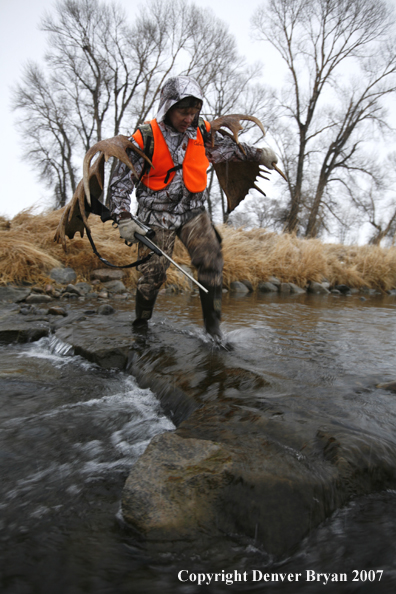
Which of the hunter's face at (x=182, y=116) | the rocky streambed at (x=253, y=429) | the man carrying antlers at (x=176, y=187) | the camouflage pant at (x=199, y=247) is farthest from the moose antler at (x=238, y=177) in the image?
the rocky streambed at (x=253, y=429)

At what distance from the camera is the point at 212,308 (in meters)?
3.18

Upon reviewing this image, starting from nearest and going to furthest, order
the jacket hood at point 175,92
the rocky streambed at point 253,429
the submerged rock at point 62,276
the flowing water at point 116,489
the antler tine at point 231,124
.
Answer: the flowing water at point 116,489 → the rocky streambed at point 253,429 → the jacket hood at point 175,92 → the antler tine at point 231,124 → the submerged rock at point 62,276

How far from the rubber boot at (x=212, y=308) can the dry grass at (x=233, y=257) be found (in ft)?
A: 15.5

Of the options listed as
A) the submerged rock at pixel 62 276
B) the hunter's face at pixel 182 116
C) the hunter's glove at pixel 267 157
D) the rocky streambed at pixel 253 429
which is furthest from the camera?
the submerged rock at pixel 62 276

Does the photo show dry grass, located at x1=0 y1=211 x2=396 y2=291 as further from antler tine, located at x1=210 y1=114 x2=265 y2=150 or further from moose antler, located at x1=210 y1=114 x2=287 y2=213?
antler tine, located at x1=210 y1=114 x2=265 y2=150

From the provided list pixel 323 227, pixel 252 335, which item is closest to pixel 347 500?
pixel 252 335

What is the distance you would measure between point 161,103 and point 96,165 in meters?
0.73

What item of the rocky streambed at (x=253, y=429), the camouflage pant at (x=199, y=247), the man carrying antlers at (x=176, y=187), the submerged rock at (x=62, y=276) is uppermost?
the man carrying antlers at (x=176, y=187)

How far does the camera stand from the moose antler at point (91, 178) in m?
2.93

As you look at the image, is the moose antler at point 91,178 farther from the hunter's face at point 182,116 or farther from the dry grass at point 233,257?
the dry grass at point 233,257

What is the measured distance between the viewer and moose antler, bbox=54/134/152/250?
293 centimetres

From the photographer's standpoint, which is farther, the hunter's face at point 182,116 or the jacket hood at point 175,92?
the hunter's face at point 182,116

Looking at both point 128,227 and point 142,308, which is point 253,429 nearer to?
point 128,227

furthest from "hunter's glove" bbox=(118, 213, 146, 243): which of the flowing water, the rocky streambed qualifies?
the flowing water
